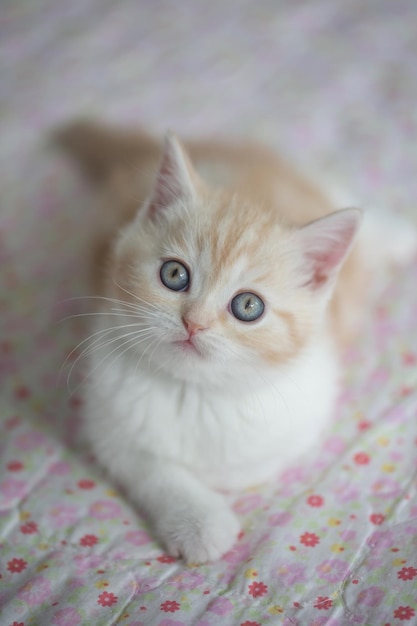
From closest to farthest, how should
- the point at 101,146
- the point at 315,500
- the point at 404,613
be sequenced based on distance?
the point at 404,613 → the point at 315,500 → the point at 101,146

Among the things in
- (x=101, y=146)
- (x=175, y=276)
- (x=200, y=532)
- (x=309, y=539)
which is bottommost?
(x=200, y=532)

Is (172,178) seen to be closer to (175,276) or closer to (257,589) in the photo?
(175,276)

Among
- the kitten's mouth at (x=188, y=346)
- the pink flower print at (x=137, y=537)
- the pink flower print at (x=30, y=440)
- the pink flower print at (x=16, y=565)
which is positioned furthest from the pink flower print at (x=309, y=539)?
the pink flower print at (x=30, y=440)

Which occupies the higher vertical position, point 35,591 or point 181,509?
point 181,509

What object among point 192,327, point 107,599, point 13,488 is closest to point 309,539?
point 107,599

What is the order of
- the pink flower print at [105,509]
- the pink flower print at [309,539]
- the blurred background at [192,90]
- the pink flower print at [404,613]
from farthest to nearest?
the blurred background at [192,90] → the pink flower print at [105,509] → the pink flower print at [309,539] → the pink flower print at [404,613]

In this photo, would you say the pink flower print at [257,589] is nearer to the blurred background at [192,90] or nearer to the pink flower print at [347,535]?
the pink flower print at [347,535]
